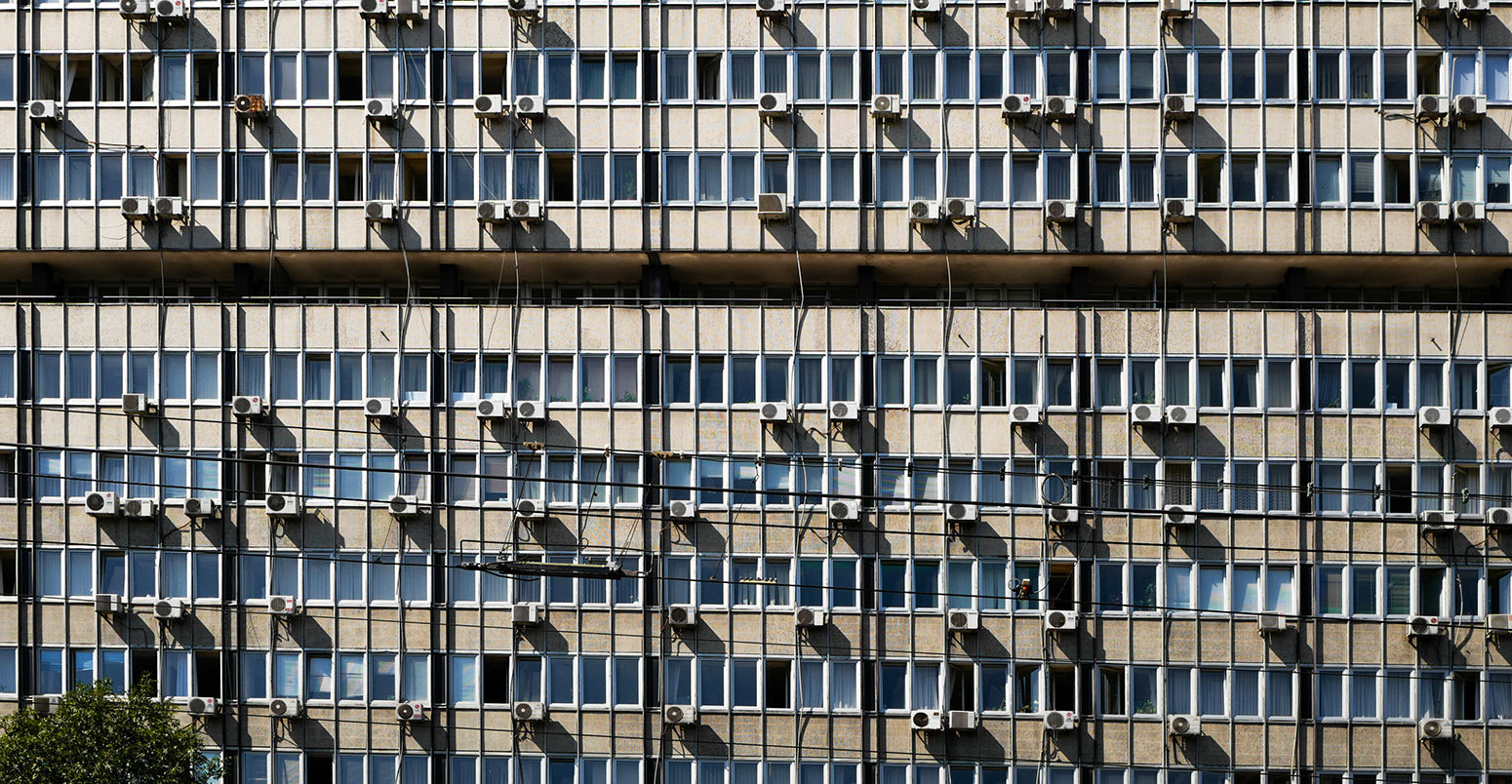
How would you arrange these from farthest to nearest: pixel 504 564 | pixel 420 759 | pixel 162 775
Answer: pixel 420 759, pixel 162 775, pixel 504 564

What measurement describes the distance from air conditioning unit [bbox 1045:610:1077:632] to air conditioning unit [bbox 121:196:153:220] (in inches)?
747

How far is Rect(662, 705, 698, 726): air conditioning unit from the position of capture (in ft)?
103

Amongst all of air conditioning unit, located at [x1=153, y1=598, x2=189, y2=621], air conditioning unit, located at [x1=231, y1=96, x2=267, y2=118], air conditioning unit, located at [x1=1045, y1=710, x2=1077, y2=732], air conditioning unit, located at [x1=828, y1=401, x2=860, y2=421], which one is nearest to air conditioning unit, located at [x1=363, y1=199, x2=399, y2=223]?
air conditioning unit, located at [x1=231, y1=96, x2=267, y2=118]

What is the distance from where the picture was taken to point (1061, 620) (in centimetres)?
3142

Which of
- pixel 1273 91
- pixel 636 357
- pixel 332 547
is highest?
pixel 1273 91

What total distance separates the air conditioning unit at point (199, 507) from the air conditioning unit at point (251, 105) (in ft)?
24.7

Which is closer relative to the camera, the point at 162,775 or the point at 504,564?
the point at 504,564

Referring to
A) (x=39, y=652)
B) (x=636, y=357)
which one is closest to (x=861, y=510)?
(x=636, y=357)

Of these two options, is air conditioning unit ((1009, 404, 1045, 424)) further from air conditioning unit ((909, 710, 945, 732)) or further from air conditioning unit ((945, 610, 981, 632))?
air conditioning unit ((909, 710, 945, 732))

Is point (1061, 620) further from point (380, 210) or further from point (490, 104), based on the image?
point (380, 210)

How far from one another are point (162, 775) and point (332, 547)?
5518 mm

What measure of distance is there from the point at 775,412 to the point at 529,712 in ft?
24.1

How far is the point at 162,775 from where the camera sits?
2819 centimetres

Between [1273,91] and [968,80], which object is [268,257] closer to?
[968,80]
